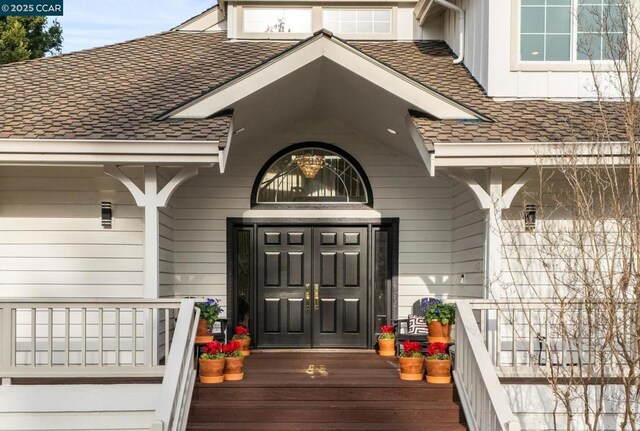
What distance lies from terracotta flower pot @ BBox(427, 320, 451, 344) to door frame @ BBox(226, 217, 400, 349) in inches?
71.4

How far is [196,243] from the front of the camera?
1076cm

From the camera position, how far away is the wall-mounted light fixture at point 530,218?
899 cm

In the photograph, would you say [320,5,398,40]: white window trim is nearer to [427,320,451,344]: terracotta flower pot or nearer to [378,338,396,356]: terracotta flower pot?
[378,338,396,356]: terracotta flower pot

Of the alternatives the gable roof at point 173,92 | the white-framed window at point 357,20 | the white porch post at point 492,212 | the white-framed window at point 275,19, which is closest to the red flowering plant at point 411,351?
the white porch post at point 492,212

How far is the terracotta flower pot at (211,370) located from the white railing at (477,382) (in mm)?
2266

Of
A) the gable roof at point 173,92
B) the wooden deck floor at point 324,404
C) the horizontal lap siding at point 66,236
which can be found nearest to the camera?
the wooden deck floor at point 324,404

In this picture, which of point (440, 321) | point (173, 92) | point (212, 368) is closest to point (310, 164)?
point (173, 92)

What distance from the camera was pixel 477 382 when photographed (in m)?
7.11

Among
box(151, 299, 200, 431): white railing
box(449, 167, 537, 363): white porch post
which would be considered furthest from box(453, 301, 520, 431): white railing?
box(151, 299, 200, 431): white railing

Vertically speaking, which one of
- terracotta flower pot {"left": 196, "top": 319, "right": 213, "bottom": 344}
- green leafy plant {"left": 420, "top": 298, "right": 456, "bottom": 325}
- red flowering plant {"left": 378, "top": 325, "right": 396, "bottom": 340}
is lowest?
red flowering plant {"left": 378, "top": 325, "right": 396, "bottom": 340}

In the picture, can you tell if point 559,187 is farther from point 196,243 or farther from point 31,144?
point 31,144

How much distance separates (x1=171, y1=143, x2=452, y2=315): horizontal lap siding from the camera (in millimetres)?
10750

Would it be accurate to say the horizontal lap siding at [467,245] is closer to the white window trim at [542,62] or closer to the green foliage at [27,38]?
the white window trim at [542,62]

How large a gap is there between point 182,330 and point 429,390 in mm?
2440
